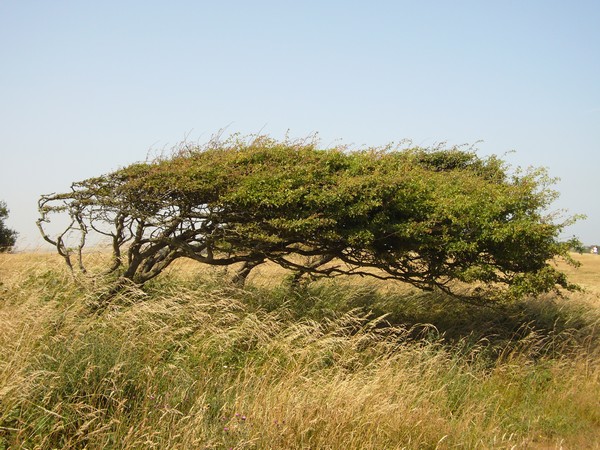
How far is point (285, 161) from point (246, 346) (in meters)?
2.98

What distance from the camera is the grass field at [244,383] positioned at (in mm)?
4879

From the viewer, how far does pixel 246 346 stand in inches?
301

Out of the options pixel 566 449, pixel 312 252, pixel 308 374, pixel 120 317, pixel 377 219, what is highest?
pixel 377 219

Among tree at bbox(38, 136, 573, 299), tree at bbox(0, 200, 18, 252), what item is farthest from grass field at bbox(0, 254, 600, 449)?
tree at bbox(0, 200, 18, 252)

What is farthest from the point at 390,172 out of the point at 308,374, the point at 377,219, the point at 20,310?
the point at 20,310

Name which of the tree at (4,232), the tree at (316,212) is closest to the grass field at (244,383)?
the tree at (316,212)

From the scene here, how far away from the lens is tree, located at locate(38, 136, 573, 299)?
835 cm

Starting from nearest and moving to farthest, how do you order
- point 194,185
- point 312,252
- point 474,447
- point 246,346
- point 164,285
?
1. point 474,447
2. point 246,346
3. point 194,185
4. point 312,252
5. point 164,285

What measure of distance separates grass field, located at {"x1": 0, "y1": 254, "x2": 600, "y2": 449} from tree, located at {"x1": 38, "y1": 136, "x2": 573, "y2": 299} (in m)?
1.07

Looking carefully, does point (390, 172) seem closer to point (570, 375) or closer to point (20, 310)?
point (570, 375)

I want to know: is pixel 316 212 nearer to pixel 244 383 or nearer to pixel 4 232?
pixel 244 383

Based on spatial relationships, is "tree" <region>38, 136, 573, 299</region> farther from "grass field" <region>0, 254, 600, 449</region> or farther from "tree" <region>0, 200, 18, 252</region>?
"tree" <region>0, 200, 18, 252</region>

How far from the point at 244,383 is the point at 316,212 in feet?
10.2

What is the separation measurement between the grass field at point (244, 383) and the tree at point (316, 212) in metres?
1.07
